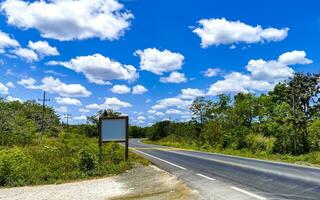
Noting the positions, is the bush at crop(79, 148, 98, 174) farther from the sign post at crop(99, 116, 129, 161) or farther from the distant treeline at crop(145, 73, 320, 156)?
the distant treeline at crop(145, 73, 320, 156)

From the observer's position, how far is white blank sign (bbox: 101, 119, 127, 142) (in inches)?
947

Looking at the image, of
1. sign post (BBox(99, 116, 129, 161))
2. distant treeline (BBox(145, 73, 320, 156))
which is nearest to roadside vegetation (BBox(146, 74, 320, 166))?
distant treeline (BBox(145, 73, 320, 156))

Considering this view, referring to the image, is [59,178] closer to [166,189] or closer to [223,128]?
[166,189]

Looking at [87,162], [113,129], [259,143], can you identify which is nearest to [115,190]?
[87,162]

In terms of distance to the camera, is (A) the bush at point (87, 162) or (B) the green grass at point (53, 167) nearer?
(B) the green grass at point (53, 167)

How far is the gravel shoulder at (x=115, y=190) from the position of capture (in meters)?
13.4

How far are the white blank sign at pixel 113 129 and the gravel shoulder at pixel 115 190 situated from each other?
505 centimetres

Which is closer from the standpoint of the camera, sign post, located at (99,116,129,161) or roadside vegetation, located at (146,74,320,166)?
sign post, located at (99,116,129,161)

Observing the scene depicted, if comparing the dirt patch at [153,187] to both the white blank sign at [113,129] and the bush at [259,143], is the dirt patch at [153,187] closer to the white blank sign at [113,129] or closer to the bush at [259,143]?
the white blank sign at [113,129]

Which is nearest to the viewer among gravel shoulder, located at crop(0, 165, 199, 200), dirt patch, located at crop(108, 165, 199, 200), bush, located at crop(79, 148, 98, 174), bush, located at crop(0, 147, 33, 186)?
dirt patch, located at crop(108, 165, 199, 200)

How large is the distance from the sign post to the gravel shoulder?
16.6 feet

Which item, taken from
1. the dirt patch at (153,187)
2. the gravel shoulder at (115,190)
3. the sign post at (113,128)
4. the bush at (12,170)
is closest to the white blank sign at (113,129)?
the sign post at (113,128)

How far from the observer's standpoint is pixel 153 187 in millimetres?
15211

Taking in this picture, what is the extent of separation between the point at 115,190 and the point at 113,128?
362 inches
